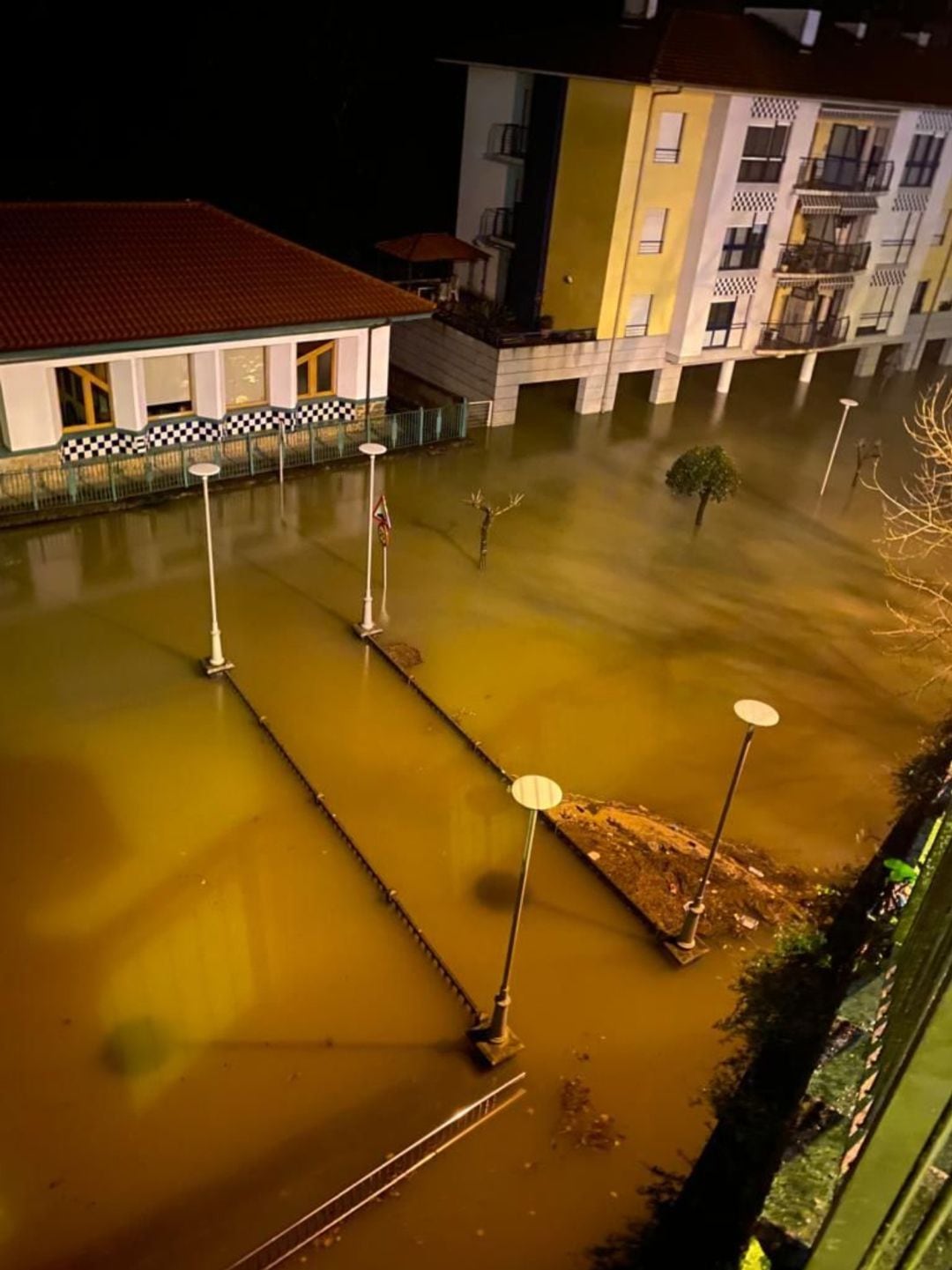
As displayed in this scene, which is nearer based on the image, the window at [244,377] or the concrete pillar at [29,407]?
the concrete pillar at [29,407]

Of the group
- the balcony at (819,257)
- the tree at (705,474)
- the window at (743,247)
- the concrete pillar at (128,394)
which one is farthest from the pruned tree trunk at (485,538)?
the balcony at (819,257)

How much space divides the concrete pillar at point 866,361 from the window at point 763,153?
360 inches

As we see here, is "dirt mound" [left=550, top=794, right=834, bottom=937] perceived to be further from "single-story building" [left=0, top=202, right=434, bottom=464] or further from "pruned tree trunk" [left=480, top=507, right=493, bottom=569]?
"single-story building" [left=0, top=202, right=434, bottom=464]

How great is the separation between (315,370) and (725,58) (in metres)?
13.6

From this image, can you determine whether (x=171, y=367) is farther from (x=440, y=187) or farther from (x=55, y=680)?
(x=440, y=187)

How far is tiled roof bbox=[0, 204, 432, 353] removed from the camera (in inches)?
707

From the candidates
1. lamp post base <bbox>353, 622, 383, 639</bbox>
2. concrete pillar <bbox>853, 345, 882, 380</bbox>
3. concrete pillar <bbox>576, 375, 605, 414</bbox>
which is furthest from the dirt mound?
concrete pillar <bbox>853, 345, 882, 380</bbox>

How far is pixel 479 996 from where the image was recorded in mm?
9852

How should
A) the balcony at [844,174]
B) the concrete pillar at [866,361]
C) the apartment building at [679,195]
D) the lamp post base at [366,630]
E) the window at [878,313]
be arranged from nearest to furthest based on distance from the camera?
the lamp post base at [366,630] < the apartment building at [679,195] < the balcony at [844,174] < the window at [878,313] < the concrete pillar at [866,361]

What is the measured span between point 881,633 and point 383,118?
28204mm

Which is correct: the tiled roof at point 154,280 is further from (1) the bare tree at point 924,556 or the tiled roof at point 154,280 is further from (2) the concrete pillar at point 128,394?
(1) the bare tree at point 924,556

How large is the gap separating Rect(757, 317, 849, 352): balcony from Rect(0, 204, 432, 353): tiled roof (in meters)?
12.4

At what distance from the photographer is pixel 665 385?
28.0m

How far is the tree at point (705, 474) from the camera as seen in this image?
19.0 m
